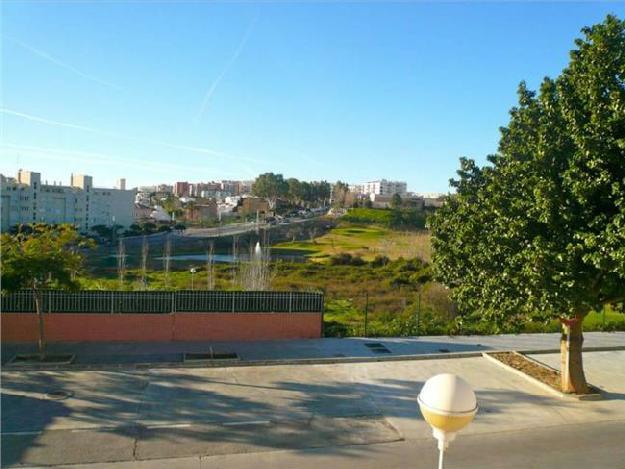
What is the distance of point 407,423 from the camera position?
9641 millimetres

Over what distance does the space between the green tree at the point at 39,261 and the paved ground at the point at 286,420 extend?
2.02 m

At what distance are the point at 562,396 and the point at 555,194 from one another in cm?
430

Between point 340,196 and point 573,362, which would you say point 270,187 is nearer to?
point 340,196

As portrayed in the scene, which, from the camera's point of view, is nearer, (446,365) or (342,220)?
(446,365)

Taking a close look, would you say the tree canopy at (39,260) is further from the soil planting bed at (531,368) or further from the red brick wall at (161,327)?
the soil planting bed at (531,368)

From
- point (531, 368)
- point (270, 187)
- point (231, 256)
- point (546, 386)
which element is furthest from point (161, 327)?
point (270, 187)

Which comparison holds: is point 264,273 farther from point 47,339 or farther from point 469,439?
point 469,439

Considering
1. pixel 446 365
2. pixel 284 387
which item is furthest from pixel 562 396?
→ pixel 284 387

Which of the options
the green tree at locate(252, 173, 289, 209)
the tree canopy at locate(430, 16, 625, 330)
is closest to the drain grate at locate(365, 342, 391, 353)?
the tree canopy at locate(430, 16, 625, 330)

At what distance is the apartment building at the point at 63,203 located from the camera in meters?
65.9

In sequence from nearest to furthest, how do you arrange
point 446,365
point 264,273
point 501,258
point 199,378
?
point 501,258 → point 199,378 → point 446,365 → point 264,273

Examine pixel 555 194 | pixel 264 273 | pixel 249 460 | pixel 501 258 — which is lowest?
pixel 249 460

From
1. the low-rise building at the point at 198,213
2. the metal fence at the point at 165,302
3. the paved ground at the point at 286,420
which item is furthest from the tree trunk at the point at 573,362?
the low-rise building at the point at 198,213

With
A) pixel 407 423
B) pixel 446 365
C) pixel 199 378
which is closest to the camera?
pixel 407 423
